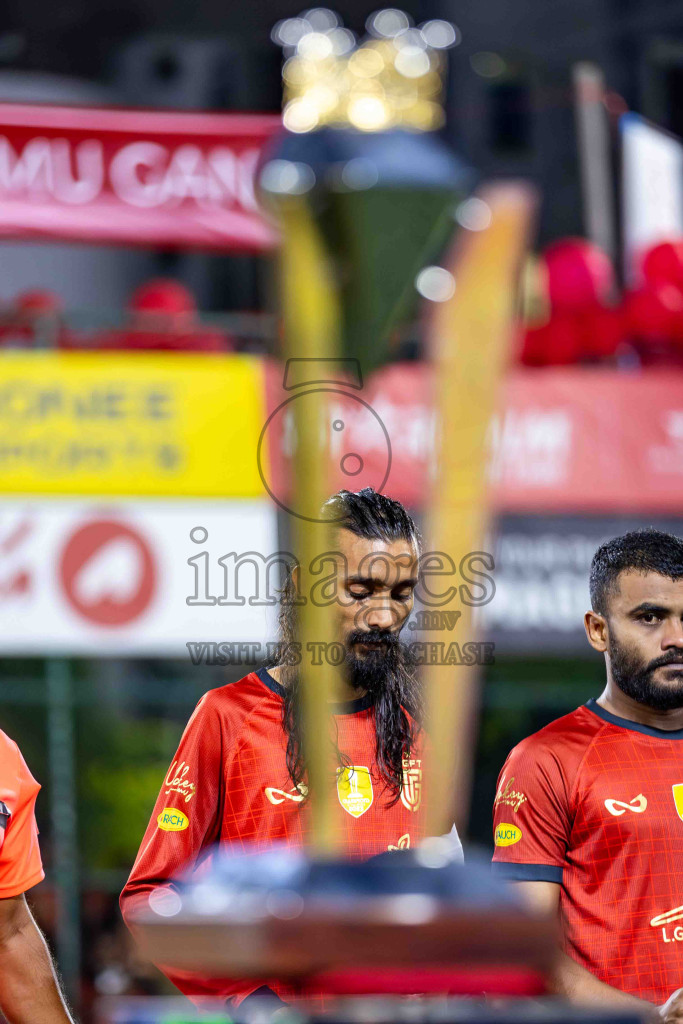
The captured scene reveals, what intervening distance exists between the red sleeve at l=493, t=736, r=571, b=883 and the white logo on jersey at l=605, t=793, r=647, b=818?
3.3 inches

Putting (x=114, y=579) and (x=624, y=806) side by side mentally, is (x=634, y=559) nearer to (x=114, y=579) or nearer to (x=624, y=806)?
(x=624, y=806)

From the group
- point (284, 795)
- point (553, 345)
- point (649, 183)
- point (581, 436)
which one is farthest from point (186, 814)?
point (649, 183)

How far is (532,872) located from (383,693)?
0.46 meters

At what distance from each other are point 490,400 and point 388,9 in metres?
14.8

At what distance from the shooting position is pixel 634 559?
3211mm

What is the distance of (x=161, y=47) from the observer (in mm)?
15297

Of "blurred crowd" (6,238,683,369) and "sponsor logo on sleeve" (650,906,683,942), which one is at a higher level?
"blurred crowd" (6,238,683,369)

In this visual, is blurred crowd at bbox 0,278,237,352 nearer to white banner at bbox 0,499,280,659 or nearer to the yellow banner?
the yellow banner

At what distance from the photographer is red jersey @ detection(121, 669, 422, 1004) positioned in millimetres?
2932

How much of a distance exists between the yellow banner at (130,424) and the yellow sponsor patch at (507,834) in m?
5.64

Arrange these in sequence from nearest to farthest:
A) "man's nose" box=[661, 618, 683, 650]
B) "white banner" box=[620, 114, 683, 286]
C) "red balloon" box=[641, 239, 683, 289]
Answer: "man's nose" box=[661, 618, 683, 650] → "red balloon" box=[641, 239, 683, 289] → "white banner" box=[620, 114, 683, 286]

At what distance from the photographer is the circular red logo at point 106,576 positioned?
8.24 meters

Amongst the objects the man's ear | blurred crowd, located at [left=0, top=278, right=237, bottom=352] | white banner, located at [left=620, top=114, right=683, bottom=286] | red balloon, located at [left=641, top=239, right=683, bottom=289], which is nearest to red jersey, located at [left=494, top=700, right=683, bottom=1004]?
the man's ear

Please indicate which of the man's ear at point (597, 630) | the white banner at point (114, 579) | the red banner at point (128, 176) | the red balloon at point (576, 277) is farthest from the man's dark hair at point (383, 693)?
the red balloon at point (576, 277)
